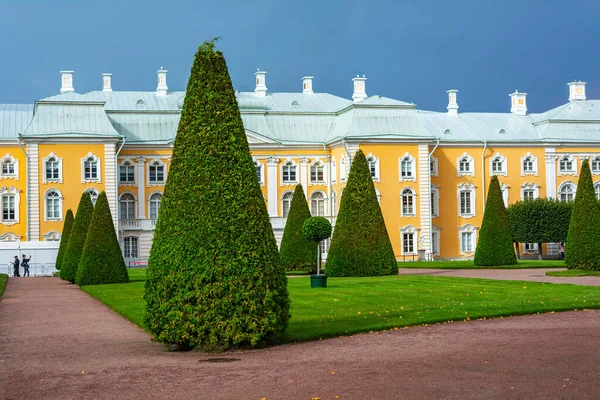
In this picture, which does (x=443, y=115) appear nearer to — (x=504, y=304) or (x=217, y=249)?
(x=504, y=304)

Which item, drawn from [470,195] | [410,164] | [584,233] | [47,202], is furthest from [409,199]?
[584,233]

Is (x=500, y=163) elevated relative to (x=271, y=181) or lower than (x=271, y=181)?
elevated

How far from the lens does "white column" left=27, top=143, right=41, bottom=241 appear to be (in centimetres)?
5100

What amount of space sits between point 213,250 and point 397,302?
24.3ft

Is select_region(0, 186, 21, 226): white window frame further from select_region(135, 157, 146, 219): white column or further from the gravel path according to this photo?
the gravel path

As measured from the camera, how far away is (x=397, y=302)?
1923 cm

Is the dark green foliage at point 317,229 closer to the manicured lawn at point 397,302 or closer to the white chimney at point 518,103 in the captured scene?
the manicured lawn at point 397,302

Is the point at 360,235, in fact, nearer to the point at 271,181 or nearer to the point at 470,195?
the point at 271,181

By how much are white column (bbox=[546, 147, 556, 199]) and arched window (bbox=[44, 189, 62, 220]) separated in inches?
1177

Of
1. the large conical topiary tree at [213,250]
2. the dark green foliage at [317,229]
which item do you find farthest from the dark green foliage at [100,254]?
the large conical topiary tree at [213,250]

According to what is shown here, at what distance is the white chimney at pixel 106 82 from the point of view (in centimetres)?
5844

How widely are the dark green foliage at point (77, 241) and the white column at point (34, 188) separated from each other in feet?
56.3

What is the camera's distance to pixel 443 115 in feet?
200

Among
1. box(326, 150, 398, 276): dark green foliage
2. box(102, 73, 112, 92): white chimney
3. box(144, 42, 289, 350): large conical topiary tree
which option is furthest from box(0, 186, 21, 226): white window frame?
box(144, 42, 289, 350): large conical topiary tree
